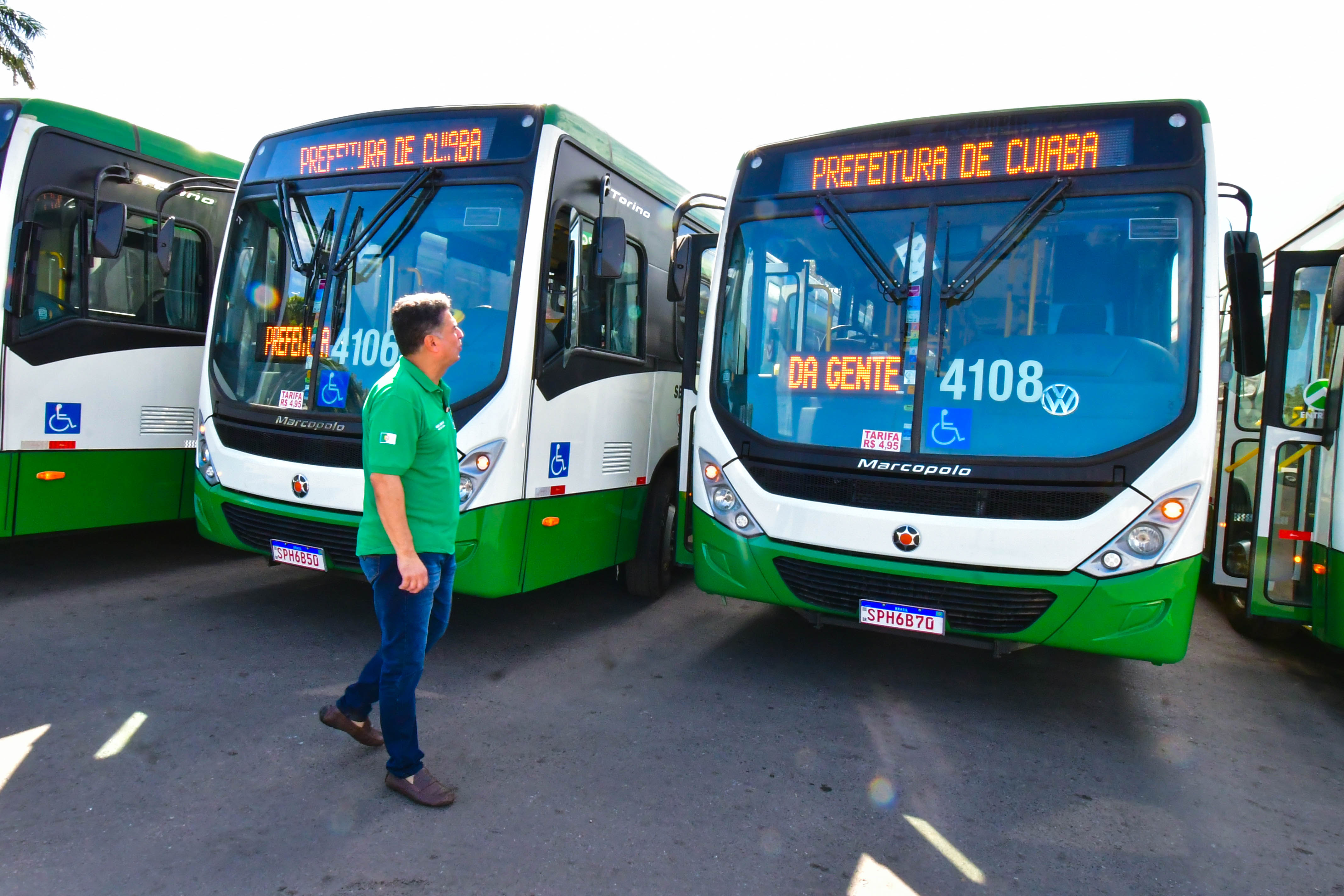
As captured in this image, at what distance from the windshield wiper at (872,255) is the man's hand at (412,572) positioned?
2797mm

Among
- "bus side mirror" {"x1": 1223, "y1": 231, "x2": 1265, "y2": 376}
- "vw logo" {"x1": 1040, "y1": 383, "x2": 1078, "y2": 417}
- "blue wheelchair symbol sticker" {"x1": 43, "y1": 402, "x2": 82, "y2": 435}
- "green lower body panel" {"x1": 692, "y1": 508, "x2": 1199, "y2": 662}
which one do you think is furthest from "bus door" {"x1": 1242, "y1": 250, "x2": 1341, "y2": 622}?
"blue wheelchair symbol sticker" {"x1": 43, "y1": 402, "x2": 82, "y2": 435}

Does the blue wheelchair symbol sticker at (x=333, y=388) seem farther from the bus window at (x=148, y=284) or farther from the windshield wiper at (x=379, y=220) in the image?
the bus window at (x=148, y=284)

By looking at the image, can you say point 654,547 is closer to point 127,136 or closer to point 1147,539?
point 1147,539

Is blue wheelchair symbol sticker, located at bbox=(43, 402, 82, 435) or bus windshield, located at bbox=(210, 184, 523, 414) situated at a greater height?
bus windshield, located at bbox=(210, 184, 523, 414)

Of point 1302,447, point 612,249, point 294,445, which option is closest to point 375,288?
point 294,445

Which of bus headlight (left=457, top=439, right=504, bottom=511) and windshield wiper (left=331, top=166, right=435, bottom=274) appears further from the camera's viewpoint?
windshield wiper (left=331, top=166, right=435, bottom=274)

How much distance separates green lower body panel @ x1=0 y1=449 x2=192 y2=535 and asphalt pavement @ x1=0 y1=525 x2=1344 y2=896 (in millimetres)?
507

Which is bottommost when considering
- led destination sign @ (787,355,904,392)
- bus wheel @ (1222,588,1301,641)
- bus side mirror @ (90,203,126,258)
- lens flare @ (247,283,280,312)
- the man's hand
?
bus wheel @ (1222,588,1301,641)

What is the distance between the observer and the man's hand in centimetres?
320

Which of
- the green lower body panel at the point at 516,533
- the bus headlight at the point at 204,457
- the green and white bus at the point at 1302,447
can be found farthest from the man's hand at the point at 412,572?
the green and white bus at the point at 1302,447

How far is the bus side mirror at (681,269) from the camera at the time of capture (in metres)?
5.50

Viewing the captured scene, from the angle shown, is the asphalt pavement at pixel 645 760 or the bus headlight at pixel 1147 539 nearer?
the asphalt pavement at pixel 645 760

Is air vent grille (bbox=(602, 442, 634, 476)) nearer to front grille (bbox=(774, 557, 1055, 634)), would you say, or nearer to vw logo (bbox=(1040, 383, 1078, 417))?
front grille (bbox=(774, 557, 1055, 634))

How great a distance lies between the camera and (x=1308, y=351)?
575 cm
